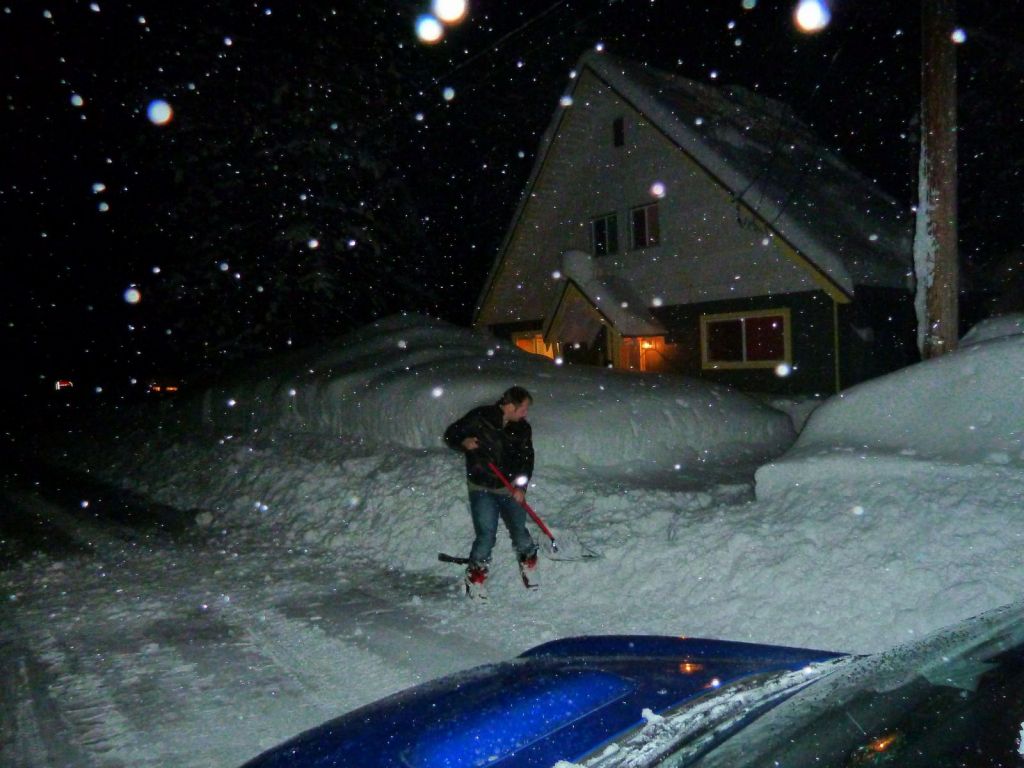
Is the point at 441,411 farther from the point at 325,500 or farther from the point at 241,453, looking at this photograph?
the point at 241,453

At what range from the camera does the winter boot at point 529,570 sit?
22.0 ft

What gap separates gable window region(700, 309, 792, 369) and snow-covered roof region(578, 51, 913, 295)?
1744 millimetres

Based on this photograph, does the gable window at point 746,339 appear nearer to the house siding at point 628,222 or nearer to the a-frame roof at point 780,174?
the house siding at point 628,222

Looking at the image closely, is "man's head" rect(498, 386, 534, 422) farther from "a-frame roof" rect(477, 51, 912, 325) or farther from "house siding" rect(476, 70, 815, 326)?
"house siding" rect(476, 70, 815, 326)

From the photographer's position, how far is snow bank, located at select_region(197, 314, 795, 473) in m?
10.7

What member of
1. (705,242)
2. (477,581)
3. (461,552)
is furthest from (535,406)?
(705,242)

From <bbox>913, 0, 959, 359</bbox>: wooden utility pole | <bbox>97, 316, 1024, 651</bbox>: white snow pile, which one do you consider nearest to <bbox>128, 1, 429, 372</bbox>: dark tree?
<bbox>97, 316, 1024, 651</bbox>: white snow pile

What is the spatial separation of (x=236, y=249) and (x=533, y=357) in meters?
7.30

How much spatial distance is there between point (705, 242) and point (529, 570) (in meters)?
11.3

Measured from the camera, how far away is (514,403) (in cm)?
640

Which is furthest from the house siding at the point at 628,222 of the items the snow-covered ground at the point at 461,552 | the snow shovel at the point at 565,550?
the snow shovel at the point at 565,550

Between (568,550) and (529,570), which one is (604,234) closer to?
(568,550)

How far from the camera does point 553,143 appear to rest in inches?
744

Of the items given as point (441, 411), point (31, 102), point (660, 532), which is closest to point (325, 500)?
point (441, 411)
